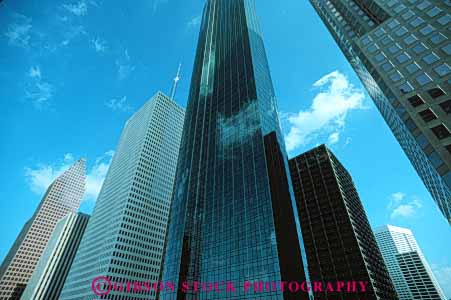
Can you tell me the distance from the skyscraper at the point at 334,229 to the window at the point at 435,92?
284 feet

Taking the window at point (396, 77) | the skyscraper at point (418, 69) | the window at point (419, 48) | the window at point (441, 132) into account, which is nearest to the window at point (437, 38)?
the skyscraper at point (418, 69)

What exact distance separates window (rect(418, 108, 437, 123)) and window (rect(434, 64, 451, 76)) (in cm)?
606

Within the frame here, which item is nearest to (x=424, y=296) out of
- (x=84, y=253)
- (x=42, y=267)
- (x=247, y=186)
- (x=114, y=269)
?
(x=247, y=186)

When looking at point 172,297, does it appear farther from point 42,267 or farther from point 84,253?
point 42,267

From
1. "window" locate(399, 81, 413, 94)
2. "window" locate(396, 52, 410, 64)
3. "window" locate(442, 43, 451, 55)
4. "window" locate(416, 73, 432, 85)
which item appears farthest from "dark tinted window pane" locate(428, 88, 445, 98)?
"window" locate(396, 52, 410, 64)

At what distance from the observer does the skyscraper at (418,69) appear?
33.4 m

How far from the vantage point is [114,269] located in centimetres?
9838

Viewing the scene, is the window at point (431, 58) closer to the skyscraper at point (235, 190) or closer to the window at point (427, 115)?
the window at point (427, 115)

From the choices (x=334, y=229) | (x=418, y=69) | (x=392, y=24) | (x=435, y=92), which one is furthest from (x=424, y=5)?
(x=334, y=229)

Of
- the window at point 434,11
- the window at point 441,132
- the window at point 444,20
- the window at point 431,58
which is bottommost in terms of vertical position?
the window at point 441,132

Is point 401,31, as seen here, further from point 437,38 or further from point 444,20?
point 437,38

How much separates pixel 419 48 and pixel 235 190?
173 ft

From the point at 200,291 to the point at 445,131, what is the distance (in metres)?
61.8

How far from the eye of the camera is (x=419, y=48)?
40.4m
